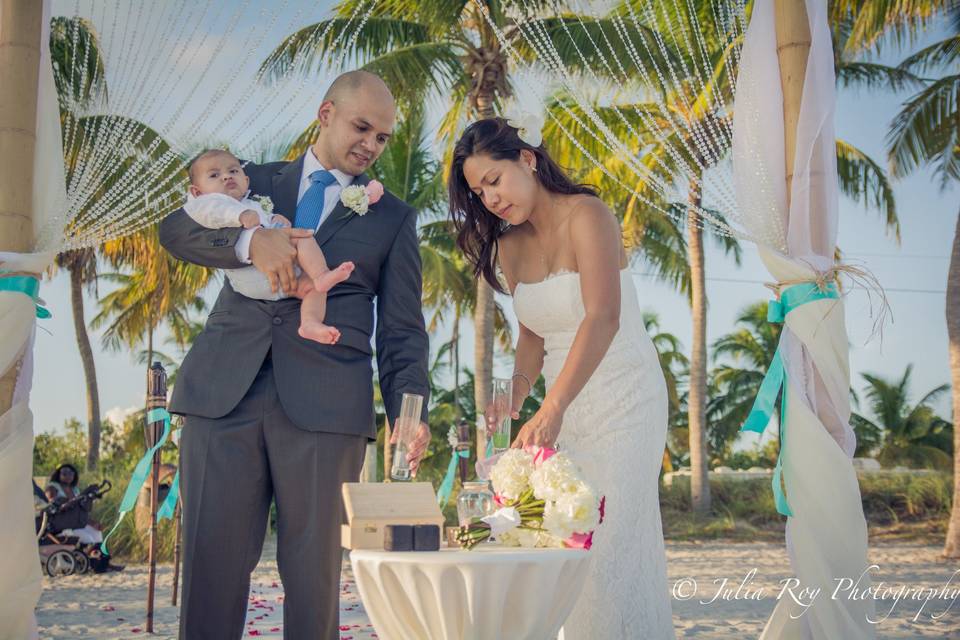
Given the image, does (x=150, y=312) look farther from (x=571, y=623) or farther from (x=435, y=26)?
(x=571, y=623)

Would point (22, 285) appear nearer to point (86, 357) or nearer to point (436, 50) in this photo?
point (436, 50)

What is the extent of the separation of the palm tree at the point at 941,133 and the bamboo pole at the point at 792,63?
929 centimetres

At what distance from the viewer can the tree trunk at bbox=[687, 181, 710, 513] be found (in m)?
17.2

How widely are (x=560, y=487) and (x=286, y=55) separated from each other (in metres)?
12.9

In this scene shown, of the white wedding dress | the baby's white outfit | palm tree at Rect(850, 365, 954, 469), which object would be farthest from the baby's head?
palm tree at Rect(850, 365, 954, 469)

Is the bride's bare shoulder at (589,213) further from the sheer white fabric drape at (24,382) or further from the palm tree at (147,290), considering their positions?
the palm tree at (147,290)

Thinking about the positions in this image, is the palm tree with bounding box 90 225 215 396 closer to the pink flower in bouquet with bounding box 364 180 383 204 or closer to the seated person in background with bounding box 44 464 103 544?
the seated person in background with bounding box 44 464 103 544

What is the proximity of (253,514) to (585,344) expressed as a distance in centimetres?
120

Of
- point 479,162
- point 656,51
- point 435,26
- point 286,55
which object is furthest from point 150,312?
point 479,162

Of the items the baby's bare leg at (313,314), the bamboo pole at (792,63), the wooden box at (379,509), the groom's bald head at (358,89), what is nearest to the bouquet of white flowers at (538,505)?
the wooden box at (379,509)

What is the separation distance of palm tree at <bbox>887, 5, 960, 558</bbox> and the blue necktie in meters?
11.6

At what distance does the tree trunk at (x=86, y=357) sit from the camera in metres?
21.2

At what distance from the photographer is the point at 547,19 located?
1541 cm

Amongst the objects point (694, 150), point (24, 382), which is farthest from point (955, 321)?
point (24, 382)
